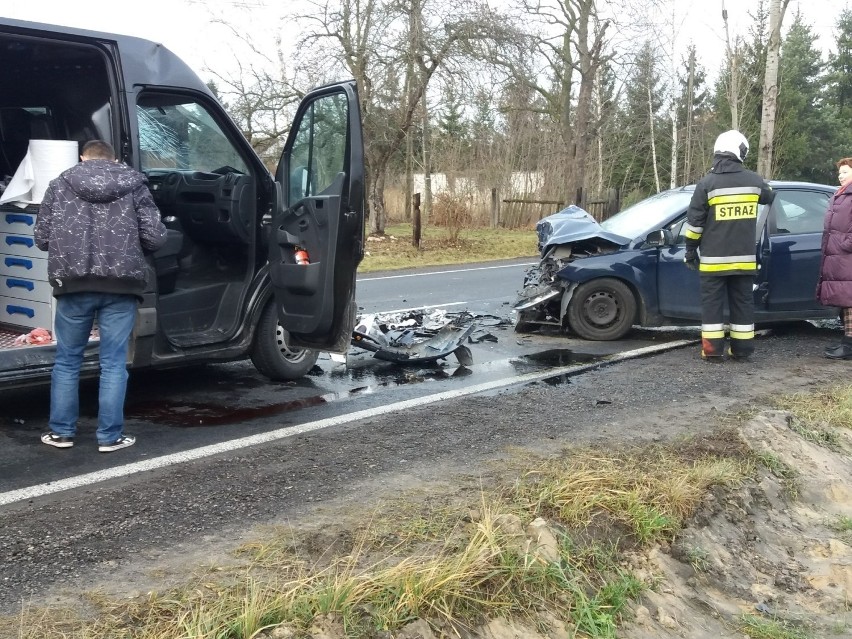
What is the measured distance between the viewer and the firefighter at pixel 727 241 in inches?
269

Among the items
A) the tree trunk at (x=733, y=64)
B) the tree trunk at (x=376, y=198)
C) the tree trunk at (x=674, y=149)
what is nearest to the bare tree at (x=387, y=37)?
the tree trunk at (x=376, y=198)

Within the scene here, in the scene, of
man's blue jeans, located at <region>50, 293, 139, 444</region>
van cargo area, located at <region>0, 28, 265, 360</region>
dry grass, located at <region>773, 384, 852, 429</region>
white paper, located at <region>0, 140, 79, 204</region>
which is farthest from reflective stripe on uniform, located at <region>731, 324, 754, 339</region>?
white paper, located at <region>0, 140, 79, 204</region>

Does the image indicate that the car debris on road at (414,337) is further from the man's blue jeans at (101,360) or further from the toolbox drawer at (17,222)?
the toolbox drawer at (17,222)

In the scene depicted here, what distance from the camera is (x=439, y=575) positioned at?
9.43 feet

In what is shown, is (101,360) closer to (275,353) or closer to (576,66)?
(275,353)

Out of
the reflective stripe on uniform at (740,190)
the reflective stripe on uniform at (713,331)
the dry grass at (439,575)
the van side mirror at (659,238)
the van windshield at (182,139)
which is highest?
the van windshield at (182,139)

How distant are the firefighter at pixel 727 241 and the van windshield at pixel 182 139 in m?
3.91

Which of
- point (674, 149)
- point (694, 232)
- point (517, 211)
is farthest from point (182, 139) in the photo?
point (674, 149)

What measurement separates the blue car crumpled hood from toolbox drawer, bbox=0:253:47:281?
4.80 metres

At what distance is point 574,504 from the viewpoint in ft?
11.8

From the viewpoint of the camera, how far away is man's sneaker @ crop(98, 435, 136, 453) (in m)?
4.59

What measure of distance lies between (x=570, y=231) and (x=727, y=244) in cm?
175

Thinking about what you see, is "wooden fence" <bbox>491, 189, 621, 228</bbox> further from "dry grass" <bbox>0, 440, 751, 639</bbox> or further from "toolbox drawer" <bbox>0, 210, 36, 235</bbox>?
"dry grass" <bbox>0, 440, 751, 639</bbox>

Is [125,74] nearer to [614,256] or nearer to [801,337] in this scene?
[614,256]
